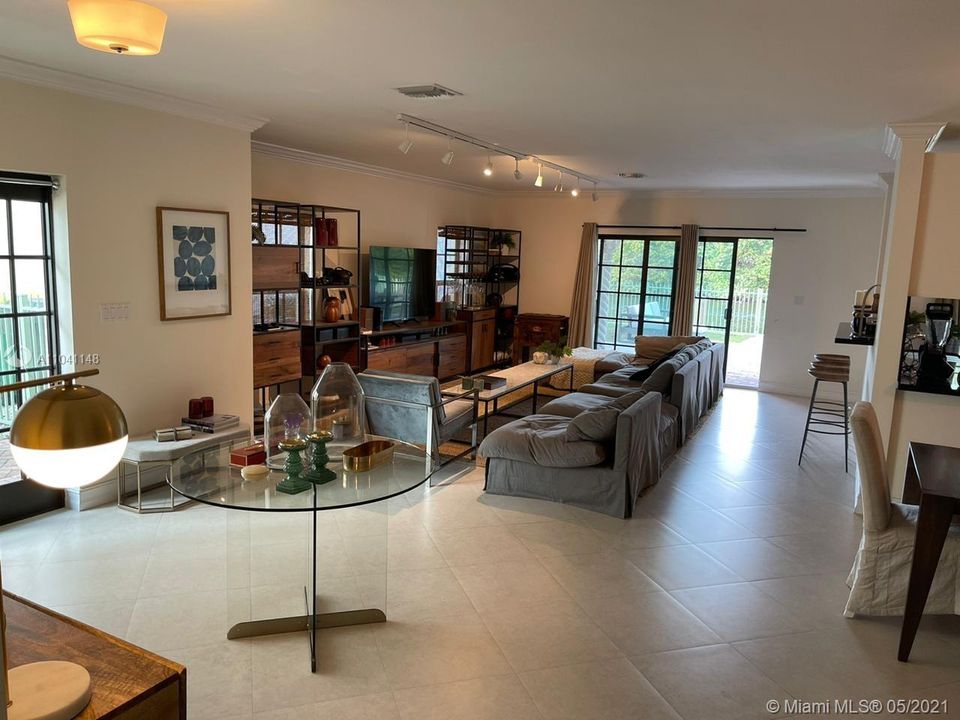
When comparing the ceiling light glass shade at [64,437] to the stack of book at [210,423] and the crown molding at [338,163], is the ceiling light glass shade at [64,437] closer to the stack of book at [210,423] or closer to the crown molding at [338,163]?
the stack of book at [210,423]

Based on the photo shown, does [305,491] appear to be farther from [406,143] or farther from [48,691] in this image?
[406,143]

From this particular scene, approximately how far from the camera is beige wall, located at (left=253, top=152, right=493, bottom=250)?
657 cm

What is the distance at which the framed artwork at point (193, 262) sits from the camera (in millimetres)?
4672

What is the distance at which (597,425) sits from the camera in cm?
454

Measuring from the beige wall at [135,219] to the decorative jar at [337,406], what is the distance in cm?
201

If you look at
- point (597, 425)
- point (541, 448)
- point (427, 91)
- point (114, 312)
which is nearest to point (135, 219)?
point (114, 312)

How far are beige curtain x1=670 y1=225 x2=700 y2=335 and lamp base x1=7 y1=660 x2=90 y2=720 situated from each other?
8675 mm

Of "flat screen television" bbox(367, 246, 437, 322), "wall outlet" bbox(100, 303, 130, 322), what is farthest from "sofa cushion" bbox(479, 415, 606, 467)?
"flat screen television" bbox(367, 246, 437, 322)

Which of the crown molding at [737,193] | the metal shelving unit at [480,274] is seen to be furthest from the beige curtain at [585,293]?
the metal shelving unit at [480,274]

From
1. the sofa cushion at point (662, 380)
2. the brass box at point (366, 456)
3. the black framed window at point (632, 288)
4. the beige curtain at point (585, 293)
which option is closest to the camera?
the brass box at point (366, 456)

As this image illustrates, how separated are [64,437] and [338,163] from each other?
640cm

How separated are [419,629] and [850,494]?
3741 mm

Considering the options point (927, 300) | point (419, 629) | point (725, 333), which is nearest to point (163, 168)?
point (419, 629)

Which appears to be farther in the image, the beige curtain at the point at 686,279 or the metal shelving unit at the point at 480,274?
the metal shelving unit at the point at 480,274
